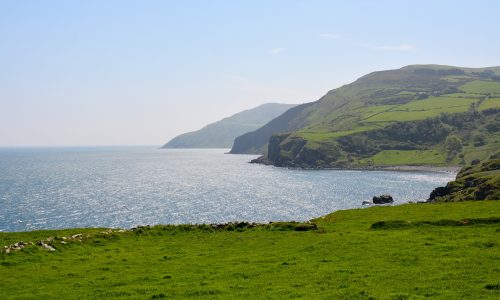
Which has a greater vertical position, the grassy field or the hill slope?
the grassy field

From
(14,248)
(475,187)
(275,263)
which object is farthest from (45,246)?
(475,187)

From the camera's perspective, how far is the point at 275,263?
3228 cm

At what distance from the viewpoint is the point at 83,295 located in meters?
26.0

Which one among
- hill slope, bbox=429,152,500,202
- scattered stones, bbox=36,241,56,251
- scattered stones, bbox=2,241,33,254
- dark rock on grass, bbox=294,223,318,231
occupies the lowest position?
hill slope, bbox=429,152,500,202

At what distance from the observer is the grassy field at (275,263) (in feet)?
81.7

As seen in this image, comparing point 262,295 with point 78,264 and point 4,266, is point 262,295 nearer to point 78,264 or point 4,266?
point 78,264

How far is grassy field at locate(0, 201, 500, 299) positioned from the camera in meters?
24.9

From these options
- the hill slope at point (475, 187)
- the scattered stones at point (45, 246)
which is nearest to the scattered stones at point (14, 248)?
the scattered stones at point (45, 246)

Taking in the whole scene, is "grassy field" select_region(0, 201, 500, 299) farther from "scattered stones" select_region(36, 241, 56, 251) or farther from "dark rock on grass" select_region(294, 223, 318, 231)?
"dark rock on grass" select_region(294, 223, 318, 231)

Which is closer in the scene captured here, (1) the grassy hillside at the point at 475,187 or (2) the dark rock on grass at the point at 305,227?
(2) the dark rock on grass at the point at 305,227

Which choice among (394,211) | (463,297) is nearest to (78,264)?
(463,297)

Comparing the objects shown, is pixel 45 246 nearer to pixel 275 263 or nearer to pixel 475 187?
pixel 275 263

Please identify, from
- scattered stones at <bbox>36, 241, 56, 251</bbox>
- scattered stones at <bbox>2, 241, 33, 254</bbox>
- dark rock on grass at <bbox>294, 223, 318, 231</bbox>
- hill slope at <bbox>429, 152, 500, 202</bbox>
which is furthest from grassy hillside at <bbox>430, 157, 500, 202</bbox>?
scattered stones at <bbox>2, 241, 33, 254</bbox>

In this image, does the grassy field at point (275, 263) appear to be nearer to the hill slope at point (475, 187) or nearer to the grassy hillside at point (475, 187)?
the hill slope at point (475, 187)
